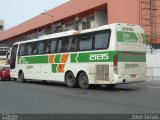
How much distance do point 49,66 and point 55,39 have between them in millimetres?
1875

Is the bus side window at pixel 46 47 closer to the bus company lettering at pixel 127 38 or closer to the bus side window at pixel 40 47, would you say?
the bus side window at pixel 40 47

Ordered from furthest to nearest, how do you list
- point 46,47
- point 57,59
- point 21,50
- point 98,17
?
point 98,17 < point 21,50 < point 46,47 < point 57,59

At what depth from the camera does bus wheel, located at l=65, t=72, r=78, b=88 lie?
2204 cm

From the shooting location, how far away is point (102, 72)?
19703mm

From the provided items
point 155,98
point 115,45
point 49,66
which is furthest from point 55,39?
point 155,98

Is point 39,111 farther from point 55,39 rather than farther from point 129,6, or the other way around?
point 129,6

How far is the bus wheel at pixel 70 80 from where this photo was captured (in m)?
22.0

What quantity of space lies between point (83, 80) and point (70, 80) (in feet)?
4.83

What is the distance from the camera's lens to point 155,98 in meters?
15.7

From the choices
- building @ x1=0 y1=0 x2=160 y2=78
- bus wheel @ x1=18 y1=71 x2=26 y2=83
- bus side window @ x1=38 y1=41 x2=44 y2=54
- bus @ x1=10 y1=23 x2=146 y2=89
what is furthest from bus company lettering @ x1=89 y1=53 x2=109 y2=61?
building @ x1=0 y1=0 x2=160 y2=78

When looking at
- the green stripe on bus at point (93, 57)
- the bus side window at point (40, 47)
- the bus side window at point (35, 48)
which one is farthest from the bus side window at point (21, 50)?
the green stripe on bus at point (93, 57)

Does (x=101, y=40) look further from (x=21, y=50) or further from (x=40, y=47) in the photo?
(x=21, y=50)

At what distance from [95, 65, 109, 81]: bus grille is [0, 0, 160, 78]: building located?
19.6 metres

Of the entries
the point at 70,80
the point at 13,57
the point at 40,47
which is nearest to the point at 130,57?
the point at 70,80
